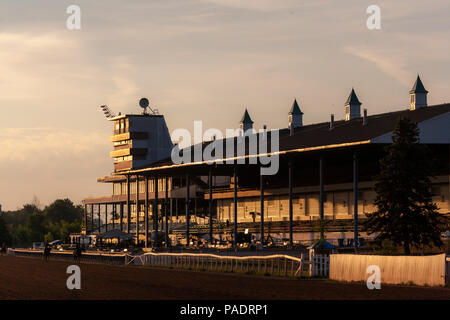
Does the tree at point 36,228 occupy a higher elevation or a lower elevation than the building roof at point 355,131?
lower

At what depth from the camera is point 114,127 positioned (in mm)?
149375

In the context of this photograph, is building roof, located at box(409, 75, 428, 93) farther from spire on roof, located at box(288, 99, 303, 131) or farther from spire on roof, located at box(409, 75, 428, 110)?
spire on roof, located at box(288, 99, 303, 131)

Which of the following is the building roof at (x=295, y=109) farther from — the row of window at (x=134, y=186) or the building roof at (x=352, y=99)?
the row of window at (x=134, y=186)

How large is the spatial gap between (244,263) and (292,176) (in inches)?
1161

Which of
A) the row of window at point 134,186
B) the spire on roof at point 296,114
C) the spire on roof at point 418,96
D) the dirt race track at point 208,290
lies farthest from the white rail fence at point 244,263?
the row of window at point 134,186

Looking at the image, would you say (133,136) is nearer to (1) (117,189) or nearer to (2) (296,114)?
(1) (117,189)

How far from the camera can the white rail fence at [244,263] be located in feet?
137

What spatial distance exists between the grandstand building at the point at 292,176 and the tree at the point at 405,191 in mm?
15306

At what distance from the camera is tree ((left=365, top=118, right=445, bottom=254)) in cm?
4769

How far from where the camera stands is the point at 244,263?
53.5 m

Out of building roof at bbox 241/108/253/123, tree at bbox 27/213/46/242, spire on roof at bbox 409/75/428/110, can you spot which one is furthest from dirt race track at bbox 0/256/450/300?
tree at bbox 27/213/46/242

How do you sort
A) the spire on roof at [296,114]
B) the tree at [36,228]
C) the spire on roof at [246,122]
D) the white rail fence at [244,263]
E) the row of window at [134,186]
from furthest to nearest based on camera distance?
the tree at [36,228], the row of window at [134,186], the spire on roof at [246,122], the spire on roof at [296,114], the white rail fence at [244,263]

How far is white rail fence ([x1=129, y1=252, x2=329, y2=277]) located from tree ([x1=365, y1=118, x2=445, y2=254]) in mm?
5012
